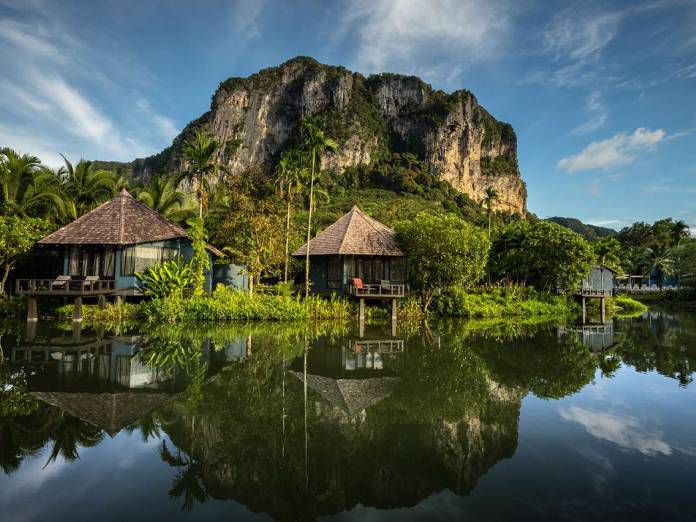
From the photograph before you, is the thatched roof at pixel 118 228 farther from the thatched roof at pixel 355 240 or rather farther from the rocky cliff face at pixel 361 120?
the rocky cliff face at pixel 361 120

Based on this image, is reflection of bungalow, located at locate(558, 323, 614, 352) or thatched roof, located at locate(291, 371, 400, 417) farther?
reflection of bungalow, located at locate(558, 323, 614, 352)

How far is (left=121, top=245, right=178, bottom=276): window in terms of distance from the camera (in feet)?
67.8

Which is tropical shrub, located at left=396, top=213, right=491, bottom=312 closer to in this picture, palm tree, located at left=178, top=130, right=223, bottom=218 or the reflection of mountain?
palm tree, located at left=178, top=130, right=223, bottom=218

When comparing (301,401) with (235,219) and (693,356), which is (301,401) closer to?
(693,356)

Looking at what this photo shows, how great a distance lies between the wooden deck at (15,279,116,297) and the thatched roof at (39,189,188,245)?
2001mm

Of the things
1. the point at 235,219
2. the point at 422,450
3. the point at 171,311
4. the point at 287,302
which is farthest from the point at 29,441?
the point at 235,219

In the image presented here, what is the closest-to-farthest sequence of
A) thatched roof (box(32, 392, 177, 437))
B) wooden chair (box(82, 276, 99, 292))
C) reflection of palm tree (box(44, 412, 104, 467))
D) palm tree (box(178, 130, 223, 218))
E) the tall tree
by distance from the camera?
reflection of palm tree (box(44, 412, 104, 467))
thatched roof (box(32, 392, 177, 437))
wooden chair (box(82, 276, 99, 292))
the tall tree
palm tree (box(178, 130, 223, 218))

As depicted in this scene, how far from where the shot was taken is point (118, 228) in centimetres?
2073

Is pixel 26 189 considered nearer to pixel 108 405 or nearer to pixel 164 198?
pixel 164 198

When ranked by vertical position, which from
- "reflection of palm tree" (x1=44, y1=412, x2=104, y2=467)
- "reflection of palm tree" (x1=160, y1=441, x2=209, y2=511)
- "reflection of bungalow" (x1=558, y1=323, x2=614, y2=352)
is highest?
"reflection of bungalow" (x1=558, y1=323, x2=614, y2=352)

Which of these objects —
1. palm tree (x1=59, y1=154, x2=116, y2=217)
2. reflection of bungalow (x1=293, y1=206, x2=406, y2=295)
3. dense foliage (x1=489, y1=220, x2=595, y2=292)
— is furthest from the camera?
dense foliage (x1=489, y1=220, x2=595, y2=292)

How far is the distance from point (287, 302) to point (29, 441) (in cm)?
1460

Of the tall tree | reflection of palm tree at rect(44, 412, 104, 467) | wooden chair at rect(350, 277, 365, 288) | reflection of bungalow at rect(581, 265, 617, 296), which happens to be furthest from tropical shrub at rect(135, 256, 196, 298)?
reflection of bungalow at rect(581, 265, 617, 296)

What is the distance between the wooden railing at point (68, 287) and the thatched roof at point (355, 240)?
9.97m
